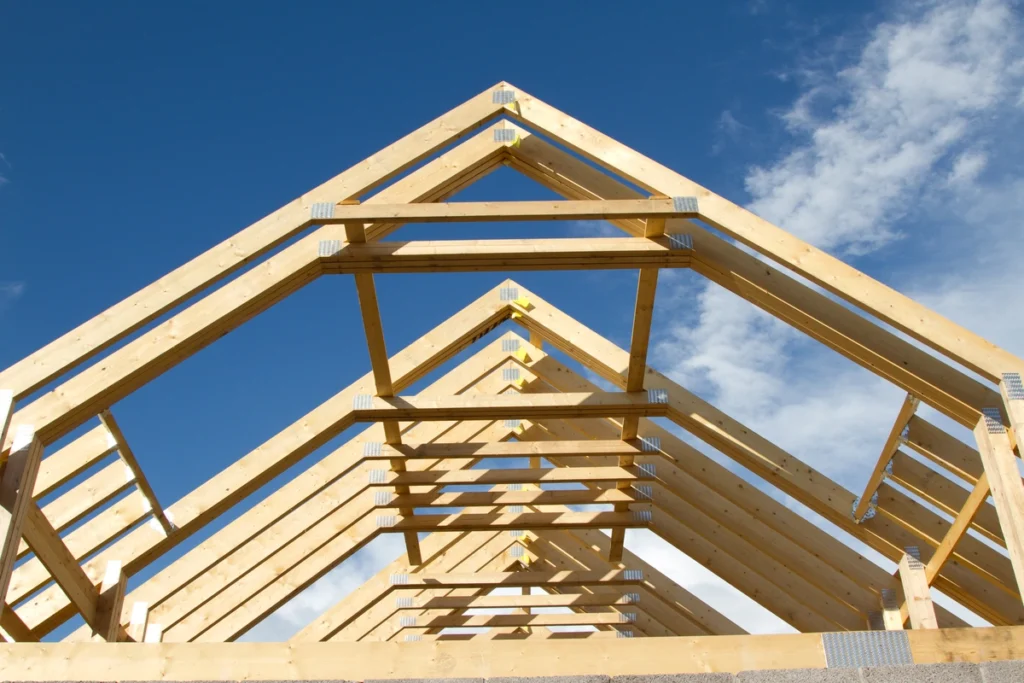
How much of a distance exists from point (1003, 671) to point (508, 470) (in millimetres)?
5299

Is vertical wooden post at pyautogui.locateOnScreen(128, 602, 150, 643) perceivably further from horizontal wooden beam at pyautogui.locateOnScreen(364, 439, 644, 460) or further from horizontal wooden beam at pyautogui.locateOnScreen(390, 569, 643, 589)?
horizontal wooden beam at pyautogui.locateOnScreen(390, 569, 643, 589)

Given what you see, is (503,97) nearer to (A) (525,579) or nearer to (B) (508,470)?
(B) (508,470)

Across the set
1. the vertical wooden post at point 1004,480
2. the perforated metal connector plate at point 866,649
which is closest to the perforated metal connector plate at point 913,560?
the vertical wooden post at point 1004,480

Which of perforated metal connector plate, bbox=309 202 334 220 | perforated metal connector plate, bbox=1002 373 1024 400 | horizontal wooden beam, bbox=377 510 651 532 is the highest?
perforated metal connector plate, bbox=309 202 334 220

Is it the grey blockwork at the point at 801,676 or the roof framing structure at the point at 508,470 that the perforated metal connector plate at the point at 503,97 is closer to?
the roof framing structure at the point at 508,470

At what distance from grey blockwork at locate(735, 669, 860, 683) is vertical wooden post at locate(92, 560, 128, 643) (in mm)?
5224

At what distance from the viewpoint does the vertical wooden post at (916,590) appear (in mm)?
→ 7302

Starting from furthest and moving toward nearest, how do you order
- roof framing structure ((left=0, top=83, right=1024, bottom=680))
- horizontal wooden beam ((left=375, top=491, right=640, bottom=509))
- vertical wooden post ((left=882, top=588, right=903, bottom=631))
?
horizontal wooden beam ((left=375, top=491, right=640, bottom=509))
vertical wooden post ((left=882, top=588, right=903, bottom=631))
roof framing structure ((left=0, top=83, right=1024, bottom=680))

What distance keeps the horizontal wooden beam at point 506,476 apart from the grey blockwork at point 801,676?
4711 millimetres

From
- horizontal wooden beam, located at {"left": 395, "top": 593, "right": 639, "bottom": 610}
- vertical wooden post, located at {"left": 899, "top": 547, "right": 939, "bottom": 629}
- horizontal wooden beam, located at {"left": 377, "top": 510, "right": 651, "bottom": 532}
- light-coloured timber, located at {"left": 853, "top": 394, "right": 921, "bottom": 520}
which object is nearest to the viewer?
light-coloured timber, located at {"left": 853, "top": 394, "right": 921, "bottom": 520}

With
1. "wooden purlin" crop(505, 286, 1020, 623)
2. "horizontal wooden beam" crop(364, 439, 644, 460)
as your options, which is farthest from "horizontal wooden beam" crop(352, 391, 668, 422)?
"horizontal wooden beam" crop(364, 439, 644, 460)

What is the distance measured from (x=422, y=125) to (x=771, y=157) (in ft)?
15.8

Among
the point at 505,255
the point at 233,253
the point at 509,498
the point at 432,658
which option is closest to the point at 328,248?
the point at 233,253

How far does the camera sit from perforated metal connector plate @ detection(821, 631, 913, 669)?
4062 millimetres
